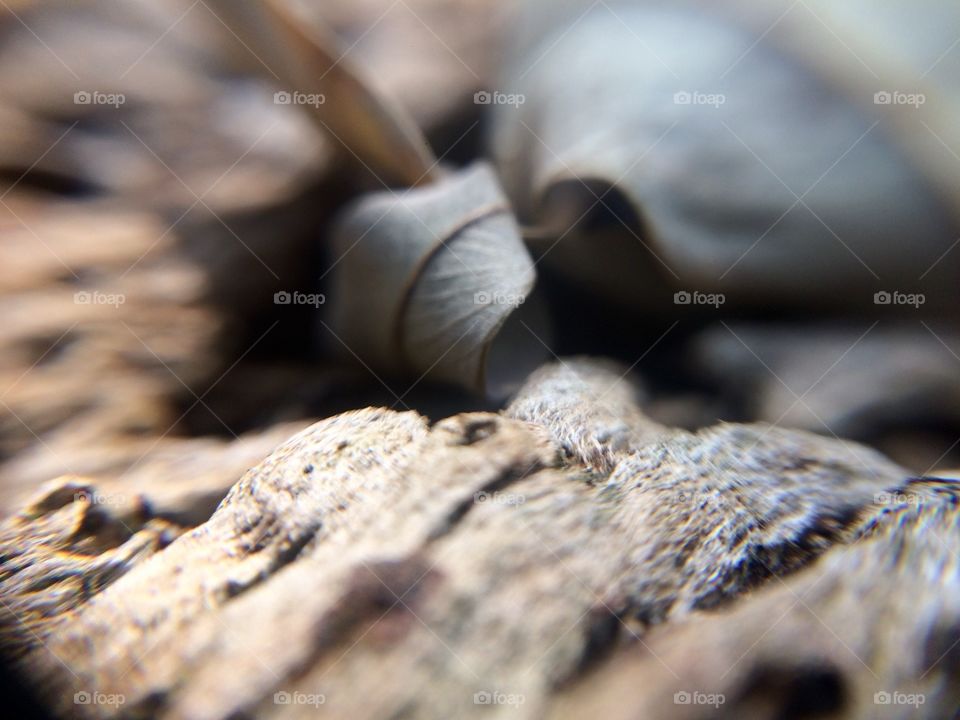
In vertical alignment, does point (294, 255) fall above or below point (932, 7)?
below

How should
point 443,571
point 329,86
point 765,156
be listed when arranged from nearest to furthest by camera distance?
point 443,571, point 765,156, point 329,86

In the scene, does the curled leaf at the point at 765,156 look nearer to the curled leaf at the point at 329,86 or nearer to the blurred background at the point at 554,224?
the blurred background at the point at 554,224

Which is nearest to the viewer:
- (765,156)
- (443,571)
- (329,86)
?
(443,571)

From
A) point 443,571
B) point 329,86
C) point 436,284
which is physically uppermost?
point 329,86

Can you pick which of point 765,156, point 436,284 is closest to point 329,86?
point 436,284

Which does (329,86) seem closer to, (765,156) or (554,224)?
(554,224)

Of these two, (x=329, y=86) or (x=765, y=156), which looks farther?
(x=329, y=86)

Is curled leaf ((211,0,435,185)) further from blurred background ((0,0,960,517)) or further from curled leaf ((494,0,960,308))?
curled leaf ((494,0,960,308))

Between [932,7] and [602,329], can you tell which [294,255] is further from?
[932,7]

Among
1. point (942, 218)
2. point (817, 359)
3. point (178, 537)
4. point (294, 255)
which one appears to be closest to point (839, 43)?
point (942, 218)

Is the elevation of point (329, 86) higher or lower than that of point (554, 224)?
higher
